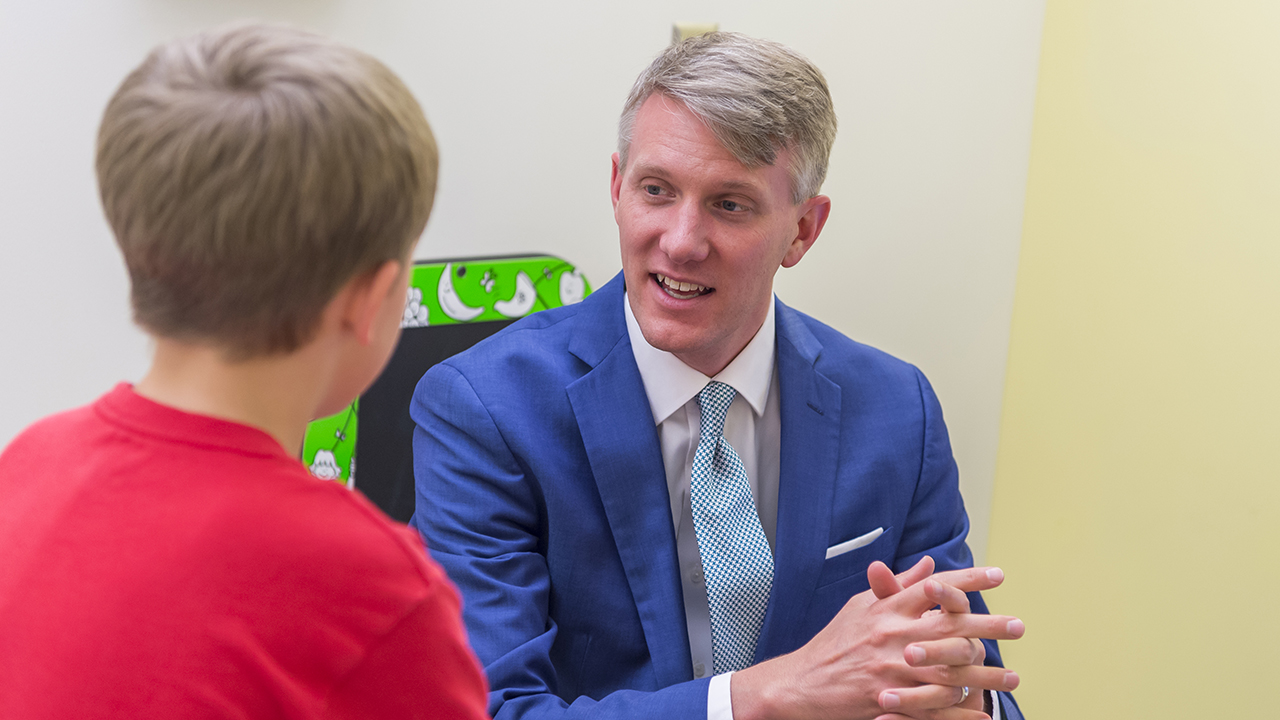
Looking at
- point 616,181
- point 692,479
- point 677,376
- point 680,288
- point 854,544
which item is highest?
point 616,181

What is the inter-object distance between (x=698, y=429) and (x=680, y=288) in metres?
0.19

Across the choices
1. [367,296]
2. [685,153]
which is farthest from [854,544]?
[367,296]

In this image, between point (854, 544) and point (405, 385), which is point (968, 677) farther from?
point (405, 385)

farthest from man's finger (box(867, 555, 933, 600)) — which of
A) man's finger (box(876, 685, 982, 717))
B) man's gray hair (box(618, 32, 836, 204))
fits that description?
man's gray hair (box(618, 32, 836, 204))

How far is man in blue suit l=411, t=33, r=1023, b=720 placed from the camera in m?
1.24

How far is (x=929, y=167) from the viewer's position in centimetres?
223

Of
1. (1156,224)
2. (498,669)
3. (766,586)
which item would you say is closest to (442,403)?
(498,669)

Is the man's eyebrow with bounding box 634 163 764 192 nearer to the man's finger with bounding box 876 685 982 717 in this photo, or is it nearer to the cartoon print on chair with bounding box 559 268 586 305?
the cartoon print on chair with bounding box 559 268 586 305

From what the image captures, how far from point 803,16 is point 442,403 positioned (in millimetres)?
1151

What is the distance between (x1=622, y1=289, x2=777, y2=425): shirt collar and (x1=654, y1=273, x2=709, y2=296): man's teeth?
67mm

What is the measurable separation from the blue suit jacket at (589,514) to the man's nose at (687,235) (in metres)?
0.15

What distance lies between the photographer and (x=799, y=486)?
143cm

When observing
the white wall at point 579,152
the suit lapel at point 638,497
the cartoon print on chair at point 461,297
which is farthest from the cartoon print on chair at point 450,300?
the suit lapel at point 638,497

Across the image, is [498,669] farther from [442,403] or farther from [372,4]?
[372,4]
